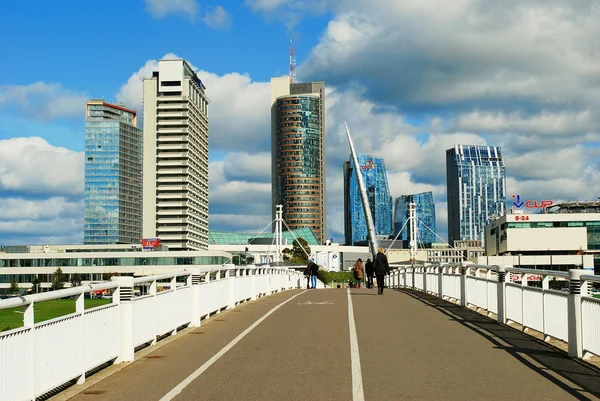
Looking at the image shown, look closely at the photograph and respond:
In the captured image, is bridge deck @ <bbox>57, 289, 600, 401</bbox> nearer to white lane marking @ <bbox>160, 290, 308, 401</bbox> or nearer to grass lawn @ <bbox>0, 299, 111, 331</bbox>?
white lane marking @ <bbox>160, 290, 308, 401</bbox>

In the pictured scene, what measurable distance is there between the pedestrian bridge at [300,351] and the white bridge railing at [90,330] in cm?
2

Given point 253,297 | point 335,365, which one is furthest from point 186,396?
point 253,297

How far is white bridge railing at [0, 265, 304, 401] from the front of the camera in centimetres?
802

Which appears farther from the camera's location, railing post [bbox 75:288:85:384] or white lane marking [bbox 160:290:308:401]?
railing post [bbox 75:288:85:384]

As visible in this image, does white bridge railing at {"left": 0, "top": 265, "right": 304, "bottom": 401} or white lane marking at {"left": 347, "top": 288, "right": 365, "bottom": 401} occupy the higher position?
white bridge railing at {"left": 0, "top": 265, "right": 304, "bottom": 401}

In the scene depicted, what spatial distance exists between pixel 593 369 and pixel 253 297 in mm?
19487

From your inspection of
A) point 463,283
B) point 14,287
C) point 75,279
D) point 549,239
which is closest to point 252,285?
point 463,283

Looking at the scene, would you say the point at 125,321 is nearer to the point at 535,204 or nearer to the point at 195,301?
the point at 195,301

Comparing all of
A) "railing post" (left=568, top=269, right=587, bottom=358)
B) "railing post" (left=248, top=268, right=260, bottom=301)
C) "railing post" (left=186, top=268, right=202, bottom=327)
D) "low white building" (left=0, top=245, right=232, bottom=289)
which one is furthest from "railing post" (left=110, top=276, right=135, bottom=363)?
"low white building" (left=0, top=245, right=232, bottom=289)

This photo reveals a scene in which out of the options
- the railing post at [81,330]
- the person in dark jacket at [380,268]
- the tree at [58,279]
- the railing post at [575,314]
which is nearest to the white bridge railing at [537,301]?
the railing post at [575,314]

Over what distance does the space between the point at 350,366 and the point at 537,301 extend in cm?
510

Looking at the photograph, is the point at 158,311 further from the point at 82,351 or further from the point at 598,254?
the point at 598,254

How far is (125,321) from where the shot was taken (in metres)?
12.2

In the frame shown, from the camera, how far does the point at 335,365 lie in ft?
37.9
